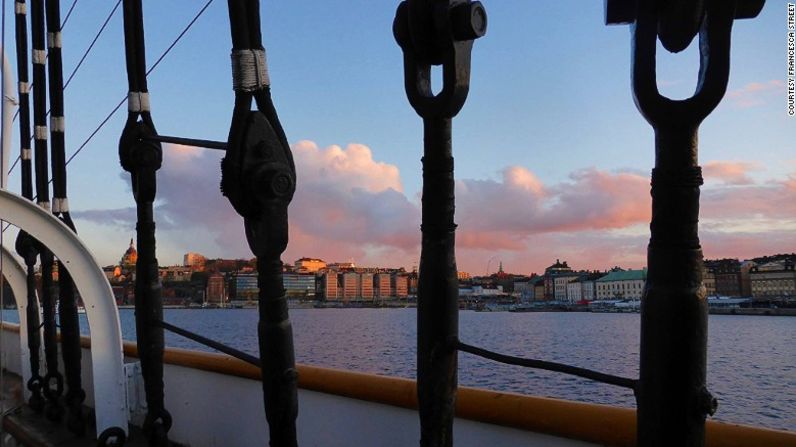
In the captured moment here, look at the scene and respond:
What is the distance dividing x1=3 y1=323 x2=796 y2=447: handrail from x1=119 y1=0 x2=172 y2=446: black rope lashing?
0.93 metres

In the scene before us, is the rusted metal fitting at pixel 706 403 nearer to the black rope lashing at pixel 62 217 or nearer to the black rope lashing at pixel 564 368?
the black rope lashing at pixel 564 368

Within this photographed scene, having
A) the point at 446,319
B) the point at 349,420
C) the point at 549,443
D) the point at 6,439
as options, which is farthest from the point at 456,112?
the point at 6,439

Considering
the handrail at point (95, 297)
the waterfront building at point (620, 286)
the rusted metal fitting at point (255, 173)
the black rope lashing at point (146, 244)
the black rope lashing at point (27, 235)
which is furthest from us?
the waterfront building at point (620, 286)

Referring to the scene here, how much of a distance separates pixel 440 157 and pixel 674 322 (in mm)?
745

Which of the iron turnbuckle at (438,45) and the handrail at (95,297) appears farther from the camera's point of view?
the handrail at (95,297)

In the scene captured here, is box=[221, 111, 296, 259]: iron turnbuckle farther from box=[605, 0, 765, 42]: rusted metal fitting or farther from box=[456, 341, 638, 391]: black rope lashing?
box=[605, 0, 765, 42]: rusted metal fitting

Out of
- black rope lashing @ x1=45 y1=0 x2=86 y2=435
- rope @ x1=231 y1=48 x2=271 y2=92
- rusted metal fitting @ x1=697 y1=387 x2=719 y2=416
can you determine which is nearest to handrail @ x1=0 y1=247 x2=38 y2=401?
black rope lashing @ x1=45 y1=0 x2=86 y2=435

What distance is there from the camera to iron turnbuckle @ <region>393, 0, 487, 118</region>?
1620mm

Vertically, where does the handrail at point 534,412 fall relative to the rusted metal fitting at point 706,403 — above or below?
below

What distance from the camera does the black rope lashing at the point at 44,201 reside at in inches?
211

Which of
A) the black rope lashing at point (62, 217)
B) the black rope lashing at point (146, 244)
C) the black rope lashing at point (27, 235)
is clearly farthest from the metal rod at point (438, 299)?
the black rope lashing at point (27, 235)

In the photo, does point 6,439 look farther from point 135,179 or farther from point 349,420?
point 349,420

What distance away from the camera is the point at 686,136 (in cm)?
116

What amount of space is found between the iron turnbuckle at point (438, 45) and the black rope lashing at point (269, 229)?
63 cm
